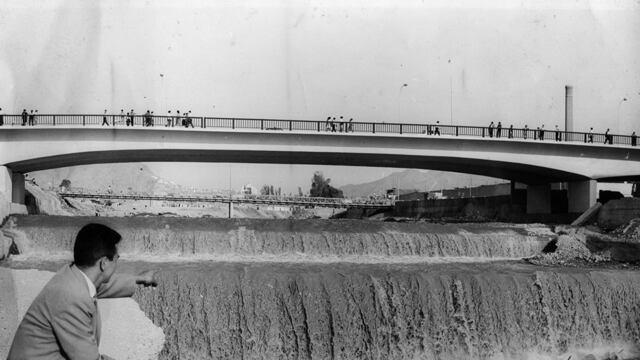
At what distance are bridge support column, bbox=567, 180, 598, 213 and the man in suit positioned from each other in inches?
1577

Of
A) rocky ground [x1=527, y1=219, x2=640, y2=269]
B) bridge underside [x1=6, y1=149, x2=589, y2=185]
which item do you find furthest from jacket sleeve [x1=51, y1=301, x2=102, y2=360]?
bridge underside [x1=6, y1=149, x2=589, y2=185]

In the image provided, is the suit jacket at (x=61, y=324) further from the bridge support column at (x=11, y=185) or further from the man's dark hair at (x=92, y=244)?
the bridge support column at (x=11, y=185)

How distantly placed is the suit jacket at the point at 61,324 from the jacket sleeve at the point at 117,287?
14.5 inches

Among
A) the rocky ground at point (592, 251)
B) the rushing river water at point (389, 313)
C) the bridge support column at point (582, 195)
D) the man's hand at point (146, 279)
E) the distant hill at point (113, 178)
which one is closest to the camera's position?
the man's hand at point (146, 279)

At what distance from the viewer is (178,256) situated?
906 inches

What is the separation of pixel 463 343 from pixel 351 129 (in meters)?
21.7

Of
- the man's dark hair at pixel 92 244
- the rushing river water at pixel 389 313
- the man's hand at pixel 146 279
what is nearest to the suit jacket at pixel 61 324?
the man's dark hair at pixel 92 244

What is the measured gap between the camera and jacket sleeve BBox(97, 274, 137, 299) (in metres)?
4.04

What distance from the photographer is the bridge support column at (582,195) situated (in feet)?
128

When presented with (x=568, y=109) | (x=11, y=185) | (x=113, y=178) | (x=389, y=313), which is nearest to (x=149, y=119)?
(x=11, y=185)

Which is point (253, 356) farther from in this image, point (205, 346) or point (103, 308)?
point (103, 308)

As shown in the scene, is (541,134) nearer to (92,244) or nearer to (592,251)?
(592,251)

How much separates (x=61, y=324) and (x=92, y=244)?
1.68 feet

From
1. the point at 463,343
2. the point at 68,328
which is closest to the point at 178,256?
the point at 463,343
